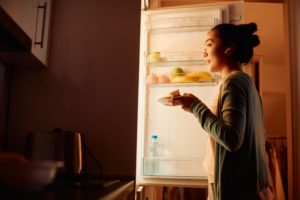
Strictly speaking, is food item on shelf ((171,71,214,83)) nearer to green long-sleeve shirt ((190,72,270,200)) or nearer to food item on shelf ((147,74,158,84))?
food item on shelf ((147,74,158,84))

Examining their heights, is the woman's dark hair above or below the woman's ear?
above

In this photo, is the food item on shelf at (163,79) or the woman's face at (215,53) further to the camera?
the food item on shelf at (163,79)

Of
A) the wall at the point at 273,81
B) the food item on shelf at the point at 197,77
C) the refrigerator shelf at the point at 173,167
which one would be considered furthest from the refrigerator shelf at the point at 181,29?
the wall at the point at 273,81

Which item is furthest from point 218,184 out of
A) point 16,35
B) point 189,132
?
point 16,35

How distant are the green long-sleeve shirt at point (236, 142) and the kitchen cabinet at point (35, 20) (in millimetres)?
708

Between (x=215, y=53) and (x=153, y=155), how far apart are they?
0.65 m

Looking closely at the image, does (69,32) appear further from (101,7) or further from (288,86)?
(288,86)

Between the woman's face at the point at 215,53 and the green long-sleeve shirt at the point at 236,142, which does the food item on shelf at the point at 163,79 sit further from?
the green long-sleeve shirt at the point at 236,142

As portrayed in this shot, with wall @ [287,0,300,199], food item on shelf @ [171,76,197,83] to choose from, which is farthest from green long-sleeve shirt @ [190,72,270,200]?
wall @ [287,0,300,199]

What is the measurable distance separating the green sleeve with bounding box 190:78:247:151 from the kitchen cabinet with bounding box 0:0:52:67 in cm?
71

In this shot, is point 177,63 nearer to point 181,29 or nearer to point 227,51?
point 181,29

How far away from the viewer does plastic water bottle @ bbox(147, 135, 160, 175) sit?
1658 millimetres

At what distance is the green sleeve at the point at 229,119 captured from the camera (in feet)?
3.66

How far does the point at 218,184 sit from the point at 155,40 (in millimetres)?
953
